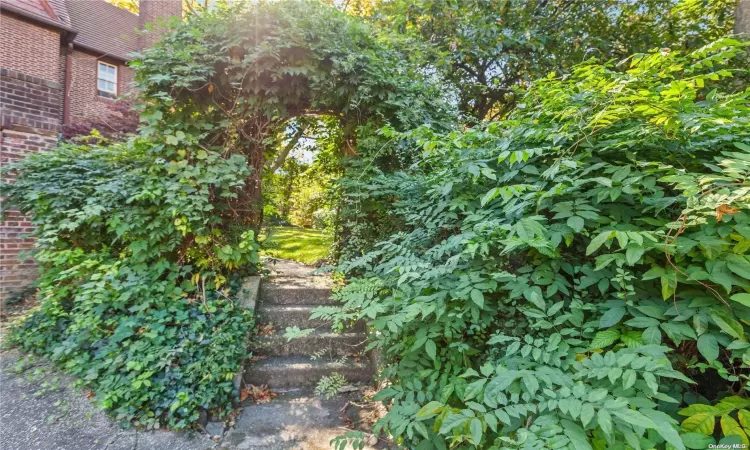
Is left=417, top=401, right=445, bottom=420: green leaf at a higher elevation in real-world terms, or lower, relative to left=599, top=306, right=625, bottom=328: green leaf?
lower

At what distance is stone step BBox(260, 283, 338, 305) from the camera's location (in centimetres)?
336

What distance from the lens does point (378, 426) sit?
5.40ft

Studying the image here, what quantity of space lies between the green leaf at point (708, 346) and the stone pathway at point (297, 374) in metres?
1.89

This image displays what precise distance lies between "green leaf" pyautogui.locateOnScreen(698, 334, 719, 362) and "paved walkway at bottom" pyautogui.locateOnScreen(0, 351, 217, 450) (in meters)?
2.63

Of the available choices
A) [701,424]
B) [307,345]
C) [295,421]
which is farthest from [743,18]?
[295,421]

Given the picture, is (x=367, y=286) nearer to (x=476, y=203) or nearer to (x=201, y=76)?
(x=476, y=203)

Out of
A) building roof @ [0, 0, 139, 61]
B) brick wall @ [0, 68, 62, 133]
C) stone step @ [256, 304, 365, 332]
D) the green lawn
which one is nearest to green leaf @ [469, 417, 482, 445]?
stone step @ [256, 304, 365, 332]

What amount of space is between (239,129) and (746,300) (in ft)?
11.8

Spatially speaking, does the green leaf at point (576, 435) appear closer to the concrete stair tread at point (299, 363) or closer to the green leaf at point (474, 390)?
the green leaf at point (474, 390)

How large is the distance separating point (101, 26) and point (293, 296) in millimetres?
13762

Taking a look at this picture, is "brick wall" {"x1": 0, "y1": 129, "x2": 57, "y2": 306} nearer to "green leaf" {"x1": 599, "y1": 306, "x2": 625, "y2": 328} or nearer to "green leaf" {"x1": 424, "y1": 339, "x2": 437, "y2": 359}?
"green leaf" {"x1": 424, "y1": 339, "x2": 437, "y2": 359}

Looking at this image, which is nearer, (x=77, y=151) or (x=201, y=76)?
(x=201, y=76)

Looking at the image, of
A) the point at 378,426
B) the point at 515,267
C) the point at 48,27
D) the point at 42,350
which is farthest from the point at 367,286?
the point at 48,27

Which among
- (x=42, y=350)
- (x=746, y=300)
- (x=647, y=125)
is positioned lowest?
(x=42, y=350)
